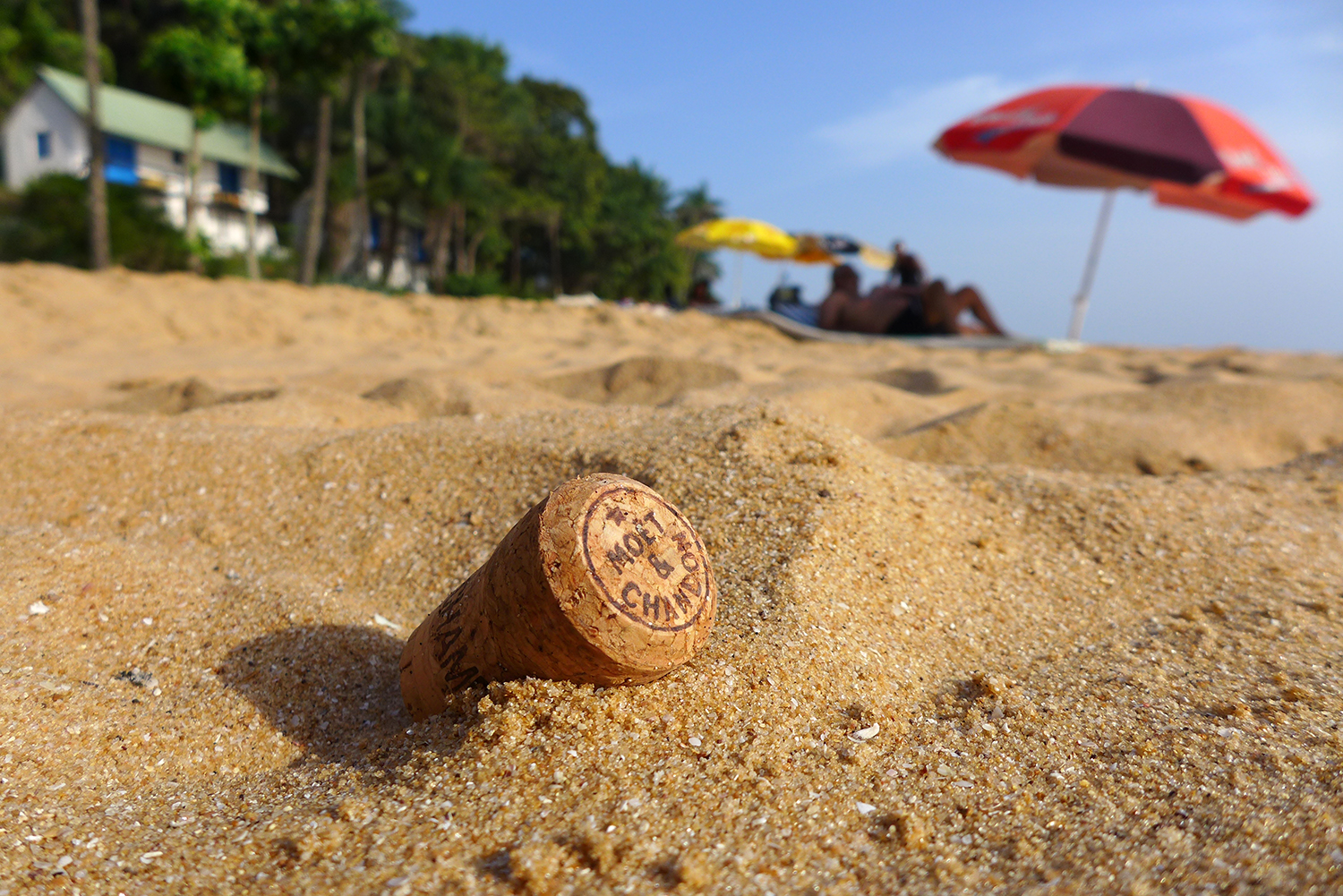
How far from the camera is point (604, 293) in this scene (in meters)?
33.8

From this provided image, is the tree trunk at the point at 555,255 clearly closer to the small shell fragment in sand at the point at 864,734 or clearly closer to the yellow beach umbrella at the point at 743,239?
the yellow beach umbrella at the point at 743,239

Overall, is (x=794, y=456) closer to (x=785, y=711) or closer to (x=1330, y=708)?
(x=785, y=711)

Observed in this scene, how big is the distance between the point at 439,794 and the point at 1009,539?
5.72ft

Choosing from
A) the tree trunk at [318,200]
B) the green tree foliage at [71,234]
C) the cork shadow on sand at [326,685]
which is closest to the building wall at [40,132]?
the tree trunk at [318,200]

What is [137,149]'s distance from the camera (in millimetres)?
24875

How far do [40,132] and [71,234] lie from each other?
19.1 metres

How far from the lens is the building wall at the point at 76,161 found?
24.9m

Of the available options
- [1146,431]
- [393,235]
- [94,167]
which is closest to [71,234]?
[94,167]

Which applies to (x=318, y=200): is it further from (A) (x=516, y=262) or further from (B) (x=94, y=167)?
(A) (x=516, y=262)

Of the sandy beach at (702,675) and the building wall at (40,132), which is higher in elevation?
the building wall at (40,132)

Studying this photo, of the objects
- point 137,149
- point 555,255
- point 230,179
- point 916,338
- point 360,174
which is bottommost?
point 916,338

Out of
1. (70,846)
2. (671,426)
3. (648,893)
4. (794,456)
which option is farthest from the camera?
(671,426)

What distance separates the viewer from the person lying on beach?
32.1 feet

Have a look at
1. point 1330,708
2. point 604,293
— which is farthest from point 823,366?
point 604,293
